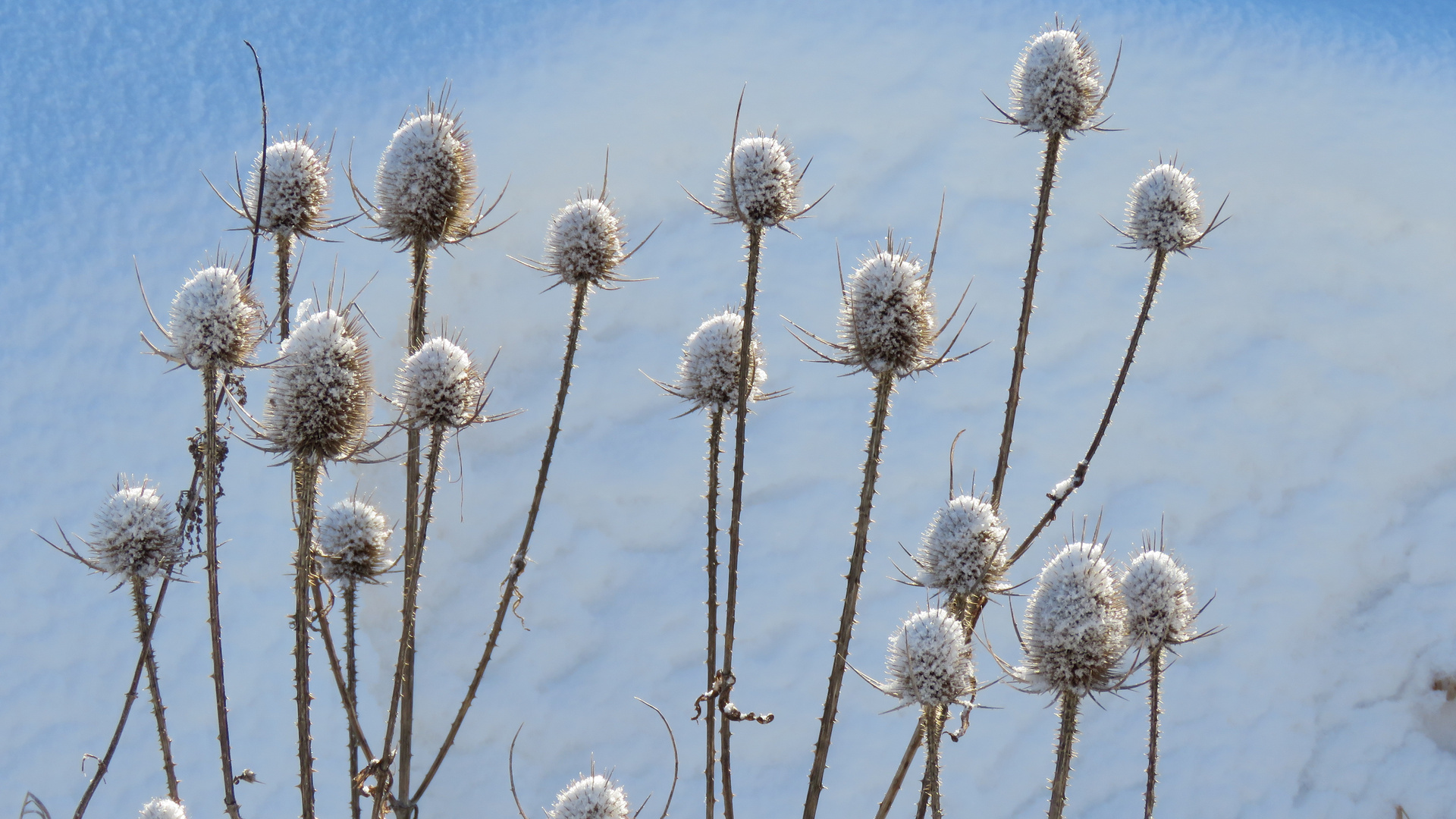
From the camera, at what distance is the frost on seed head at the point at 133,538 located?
239cm

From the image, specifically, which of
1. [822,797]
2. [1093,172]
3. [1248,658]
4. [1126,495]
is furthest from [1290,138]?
[822,797]

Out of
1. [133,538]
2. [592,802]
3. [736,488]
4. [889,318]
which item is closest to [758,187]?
[889,318]

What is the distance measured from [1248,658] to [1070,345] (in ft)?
5.94

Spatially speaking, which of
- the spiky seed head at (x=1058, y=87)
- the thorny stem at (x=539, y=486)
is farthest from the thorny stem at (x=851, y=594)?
the spiky seed head at (x=1058, y=87)

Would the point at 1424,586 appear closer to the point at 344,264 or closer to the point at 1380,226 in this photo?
the point at 1380,226

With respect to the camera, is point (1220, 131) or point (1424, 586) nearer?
point (1424, 586)

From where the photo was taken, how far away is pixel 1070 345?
232 inches

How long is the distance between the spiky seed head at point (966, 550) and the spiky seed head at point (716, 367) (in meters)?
0.57

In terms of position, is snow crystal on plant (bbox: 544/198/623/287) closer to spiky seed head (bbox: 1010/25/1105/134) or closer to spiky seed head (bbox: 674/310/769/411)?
spiky seed head (bbox: 674/310/769/411)

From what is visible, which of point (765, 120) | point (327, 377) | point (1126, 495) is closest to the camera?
point (327, 377)

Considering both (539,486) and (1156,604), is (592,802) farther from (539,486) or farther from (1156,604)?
(1156,604)

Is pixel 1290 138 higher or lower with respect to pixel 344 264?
higher

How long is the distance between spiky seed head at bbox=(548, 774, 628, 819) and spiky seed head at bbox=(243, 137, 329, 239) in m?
1.55

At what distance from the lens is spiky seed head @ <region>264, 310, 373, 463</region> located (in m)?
2.02
